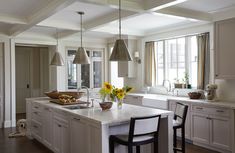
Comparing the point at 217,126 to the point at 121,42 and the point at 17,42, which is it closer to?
the point at 121,42

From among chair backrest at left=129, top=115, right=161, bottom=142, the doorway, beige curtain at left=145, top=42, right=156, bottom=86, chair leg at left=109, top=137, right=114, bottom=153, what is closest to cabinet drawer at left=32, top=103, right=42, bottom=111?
chair leg at left=109, top=137, right=114, bottom=153

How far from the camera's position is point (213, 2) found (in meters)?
4.06

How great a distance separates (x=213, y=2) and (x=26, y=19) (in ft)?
12.0

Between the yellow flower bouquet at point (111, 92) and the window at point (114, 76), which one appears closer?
the yellow flower bouquet at point (111, 92)

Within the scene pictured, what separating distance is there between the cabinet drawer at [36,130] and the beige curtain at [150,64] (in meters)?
3.27

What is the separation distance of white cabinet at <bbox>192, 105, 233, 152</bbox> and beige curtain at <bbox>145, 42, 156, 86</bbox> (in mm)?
2173

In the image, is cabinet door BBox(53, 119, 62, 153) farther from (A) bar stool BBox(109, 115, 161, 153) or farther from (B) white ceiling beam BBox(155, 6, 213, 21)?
(B) white ceiling beam BBox(155, 6, 213, 21)

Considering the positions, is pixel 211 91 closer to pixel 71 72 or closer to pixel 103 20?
pixel 103 20

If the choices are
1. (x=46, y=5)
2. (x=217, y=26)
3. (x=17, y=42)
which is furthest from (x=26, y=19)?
(x=217, y=26)

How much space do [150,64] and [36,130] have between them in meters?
3.47

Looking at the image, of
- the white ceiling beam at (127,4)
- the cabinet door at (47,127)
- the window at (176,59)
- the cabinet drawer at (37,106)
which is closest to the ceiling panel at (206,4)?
the white ceiling beam at (127,4)

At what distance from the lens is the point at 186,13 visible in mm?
4473

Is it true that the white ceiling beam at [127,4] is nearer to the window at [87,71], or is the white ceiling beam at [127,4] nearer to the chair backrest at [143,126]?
the chair backrest at [143,126]

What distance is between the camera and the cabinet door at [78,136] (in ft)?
10.4
